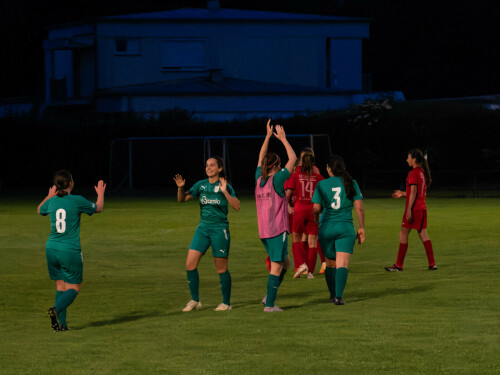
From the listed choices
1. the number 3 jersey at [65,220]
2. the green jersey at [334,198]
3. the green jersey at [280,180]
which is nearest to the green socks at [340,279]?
the green jersey at [334,198]

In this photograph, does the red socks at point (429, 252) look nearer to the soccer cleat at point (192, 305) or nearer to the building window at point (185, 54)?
the soccer cleat at point (192, 305)

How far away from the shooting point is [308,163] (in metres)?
13.9

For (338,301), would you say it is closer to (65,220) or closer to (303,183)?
(303,183)

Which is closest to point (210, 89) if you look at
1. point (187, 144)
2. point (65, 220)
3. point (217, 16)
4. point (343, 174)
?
point (217, 16)

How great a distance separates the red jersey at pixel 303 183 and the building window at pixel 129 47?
4164 cm

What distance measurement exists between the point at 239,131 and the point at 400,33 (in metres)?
27.0

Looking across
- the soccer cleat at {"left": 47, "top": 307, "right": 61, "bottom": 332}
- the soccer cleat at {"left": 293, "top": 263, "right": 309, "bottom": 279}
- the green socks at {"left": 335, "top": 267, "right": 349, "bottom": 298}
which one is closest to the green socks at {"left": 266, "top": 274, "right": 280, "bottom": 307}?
the green socks at {"left": 335, "top": 267, "right": 349, "bottom": 298}

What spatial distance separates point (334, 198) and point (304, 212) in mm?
2694

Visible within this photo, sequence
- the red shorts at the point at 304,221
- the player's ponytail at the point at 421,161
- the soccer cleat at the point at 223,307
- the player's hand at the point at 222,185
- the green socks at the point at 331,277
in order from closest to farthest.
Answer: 1. the player's hand at the point at 222,185
2. the soccer cleat at the point at 223,307
3. the green socks at the point at 331,277
4. the red shorts at the point at 304,221
5. the player's ponytail at the point at 421,161

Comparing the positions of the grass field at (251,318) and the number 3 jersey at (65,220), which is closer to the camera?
the grass field at (251,318)

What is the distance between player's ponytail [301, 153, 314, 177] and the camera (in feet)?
45.7

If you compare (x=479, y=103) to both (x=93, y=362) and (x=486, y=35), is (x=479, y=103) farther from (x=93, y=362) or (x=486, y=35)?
(x=93, y=362)

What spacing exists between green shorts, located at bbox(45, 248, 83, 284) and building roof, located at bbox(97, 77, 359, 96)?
134 feet

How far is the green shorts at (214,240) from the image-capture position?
446 inches
